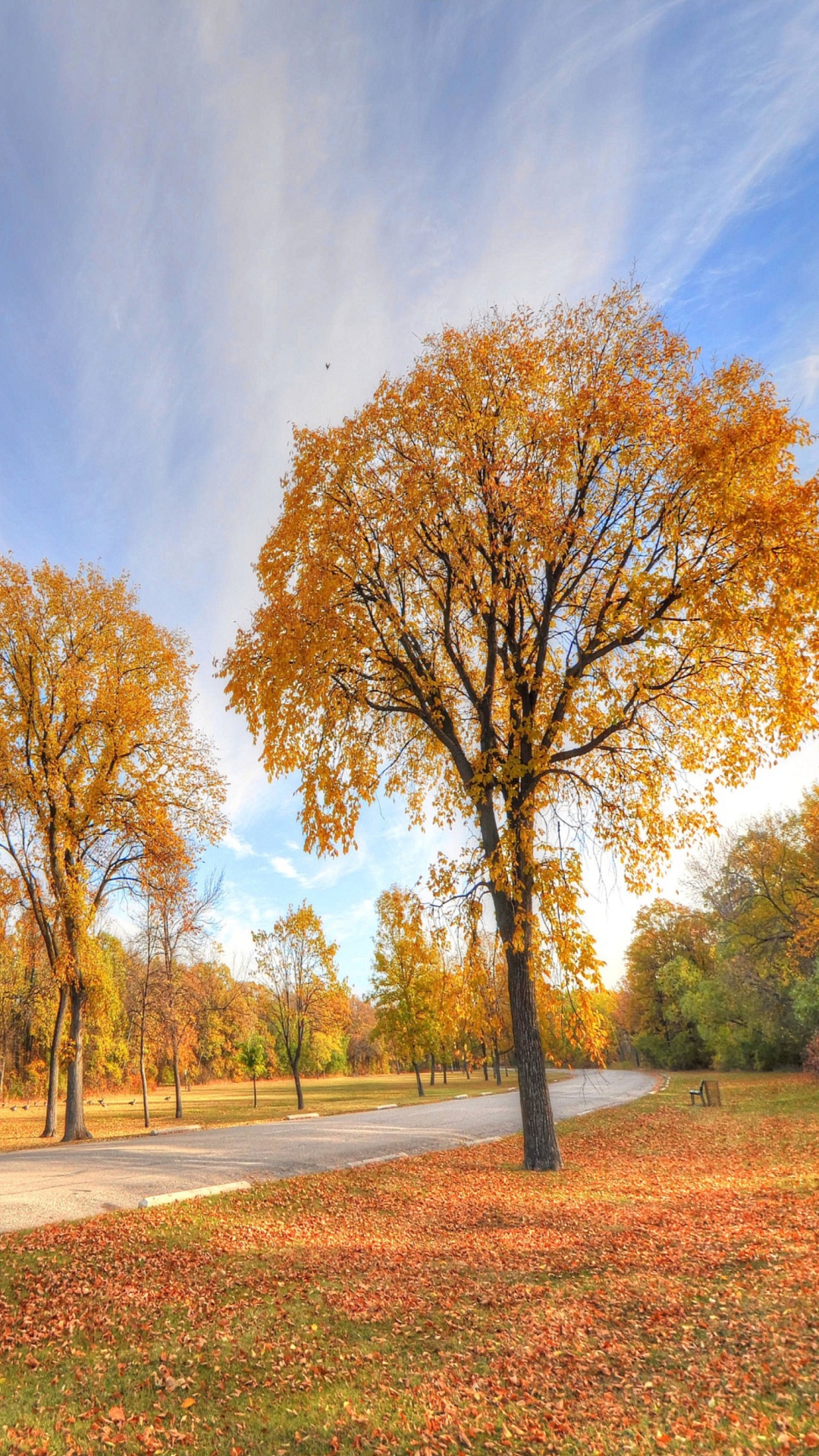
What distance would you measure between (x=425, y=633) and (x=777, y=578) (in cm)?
571

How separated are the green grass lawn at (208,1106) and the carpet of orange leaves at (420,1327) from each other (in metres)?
13.0

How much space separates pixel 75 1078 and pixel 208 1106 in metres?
19.2

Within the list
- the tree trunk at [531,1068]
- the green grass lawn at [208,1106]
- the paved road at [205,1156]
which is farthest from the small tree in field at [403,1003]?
the tree trunk at [531,1068]

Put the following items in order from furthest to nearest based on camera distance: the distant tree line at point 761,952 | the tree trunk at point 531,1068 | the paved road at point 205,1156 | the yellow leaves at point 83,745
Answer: the distant tree line at point 761,952
the yellow leaves at point 83,745
the tree trunk at point 531,1068
the paved road at point 205,1156

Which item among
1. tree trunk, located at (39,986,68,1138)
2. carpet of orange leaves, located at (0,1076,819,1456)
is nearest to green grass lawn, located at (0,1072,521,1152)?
tree trunk, located at (39,986,68,1138)

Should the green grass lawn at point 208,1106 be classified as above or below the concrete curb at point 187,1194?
below

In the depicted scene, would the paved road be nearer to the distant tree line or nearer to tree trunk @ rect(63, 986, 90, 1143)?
tree trunk @ rect(63, 986, 90, 1143)

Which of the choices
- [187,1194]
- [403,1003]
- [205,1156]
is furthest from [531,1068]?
[403,1003]

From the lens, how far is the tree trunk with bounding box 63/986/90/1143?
64.3 ft

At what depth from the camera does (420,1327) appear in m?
5.84

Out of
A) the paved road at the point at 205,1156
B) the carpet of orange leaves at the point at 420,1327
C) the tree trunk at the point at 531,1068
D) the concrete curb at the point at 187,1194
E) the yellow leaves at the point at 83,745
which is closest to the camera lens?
the carpet of orange leaves at the point at 420,1327

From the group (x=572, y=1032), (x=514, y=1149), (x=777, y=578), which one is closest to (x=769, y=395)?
(x=777, y=578)

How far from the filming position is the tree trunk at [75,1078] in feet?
64.3

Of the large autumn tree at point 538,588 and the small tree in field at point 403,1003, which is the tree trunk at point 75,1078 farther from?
the small tree in field at point 403,1003
